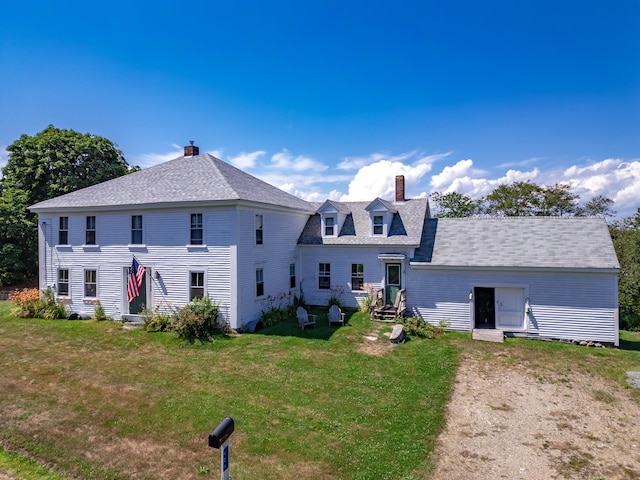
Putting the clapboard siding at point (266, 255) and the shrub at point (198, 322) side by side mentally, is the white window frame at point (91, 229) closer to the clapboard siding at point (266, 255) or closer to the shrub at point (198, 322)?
the shrub at point (198, 322)

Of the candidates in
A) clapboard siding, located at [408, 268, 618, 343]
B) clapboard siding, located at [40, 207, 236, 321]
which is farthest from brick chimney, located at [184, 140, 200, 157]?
clapboard siding, located at [408, 268, 618, 343]

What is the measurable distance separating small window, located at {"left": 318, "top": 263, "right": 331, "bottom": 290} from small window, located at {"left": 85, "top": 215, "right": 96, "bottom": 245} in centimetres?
1235

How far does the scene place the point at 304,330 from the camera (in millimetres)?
17172

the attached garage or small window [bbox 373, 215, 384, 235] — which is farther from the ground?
small window [bbox 373, 215, 384, 235]

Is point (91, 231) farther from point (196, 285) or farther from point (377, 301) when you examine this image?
point (377, 301)

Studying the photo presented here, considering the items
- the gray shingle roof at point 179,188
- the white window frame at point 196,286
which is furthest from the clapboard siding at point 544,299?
the white window frame at point 196,286

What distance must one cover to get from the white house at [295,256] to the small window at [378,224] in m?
0.08

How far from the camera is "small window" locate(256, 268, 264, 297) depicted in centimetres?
1812

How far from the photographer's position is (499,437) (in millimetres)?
8586

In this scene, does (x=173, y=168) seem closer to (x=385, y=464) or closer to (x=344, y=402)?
(x=344, y=402)

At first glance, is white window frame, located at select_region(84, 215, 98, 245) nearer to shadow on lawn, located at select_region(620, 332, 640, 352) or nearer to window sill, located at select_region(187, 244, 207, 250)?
window sill, located at select_region(187, 244, 207, 250)

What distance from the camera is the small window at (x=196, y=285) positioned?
17016 millimetres

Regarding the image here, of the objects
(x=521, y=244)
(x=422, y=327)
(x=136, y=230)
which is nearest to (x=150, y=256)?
(x=136, y=230)

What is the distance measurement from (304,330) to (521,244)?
1164 cm
